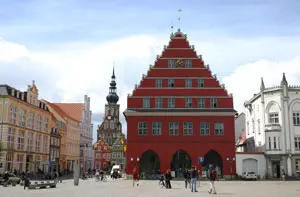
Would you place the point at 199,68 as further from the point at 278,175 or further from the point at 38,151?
the point at 38,151

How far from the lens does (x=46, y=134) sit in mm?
65312

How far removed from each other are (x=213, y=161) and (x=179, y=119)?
773 centimetres

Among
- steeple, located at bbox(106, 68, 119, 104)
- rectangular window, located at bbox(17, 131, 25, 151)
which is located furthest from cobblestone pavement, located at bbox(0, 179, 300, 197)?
steeple, located at bbox(106, 68, 119, 104)

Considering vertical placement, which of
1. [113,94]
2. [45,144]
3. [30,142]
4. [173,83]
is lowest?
[45,144]

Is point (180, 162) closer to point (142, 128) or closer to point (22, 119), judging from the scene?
point (142, 128)

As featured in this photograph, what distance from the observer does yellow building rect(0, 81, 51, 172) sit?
50.0 m

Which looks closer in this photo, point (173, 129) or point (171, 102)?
point (173, 129)

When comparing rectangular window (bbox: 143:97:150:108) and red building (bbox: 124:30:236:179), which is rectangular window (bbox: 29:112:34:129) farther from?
rectangular window (bbox: 143:97:150:108)

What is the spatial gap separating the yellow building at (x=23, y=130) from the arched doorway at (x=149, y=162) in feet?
61.2

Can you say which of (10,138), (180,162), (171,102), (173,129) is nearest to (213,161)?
(180,162)

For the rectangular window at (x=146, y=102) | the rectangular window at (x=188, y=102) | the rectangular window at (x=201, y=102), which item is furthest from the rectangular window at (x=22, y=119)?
the rectangular window at (x=201, y=102)

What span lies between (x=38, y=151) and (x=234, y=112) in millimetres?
33637

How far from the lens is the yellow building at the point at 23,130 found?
164 ft

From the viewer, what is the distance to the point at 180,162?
51.4 meters
